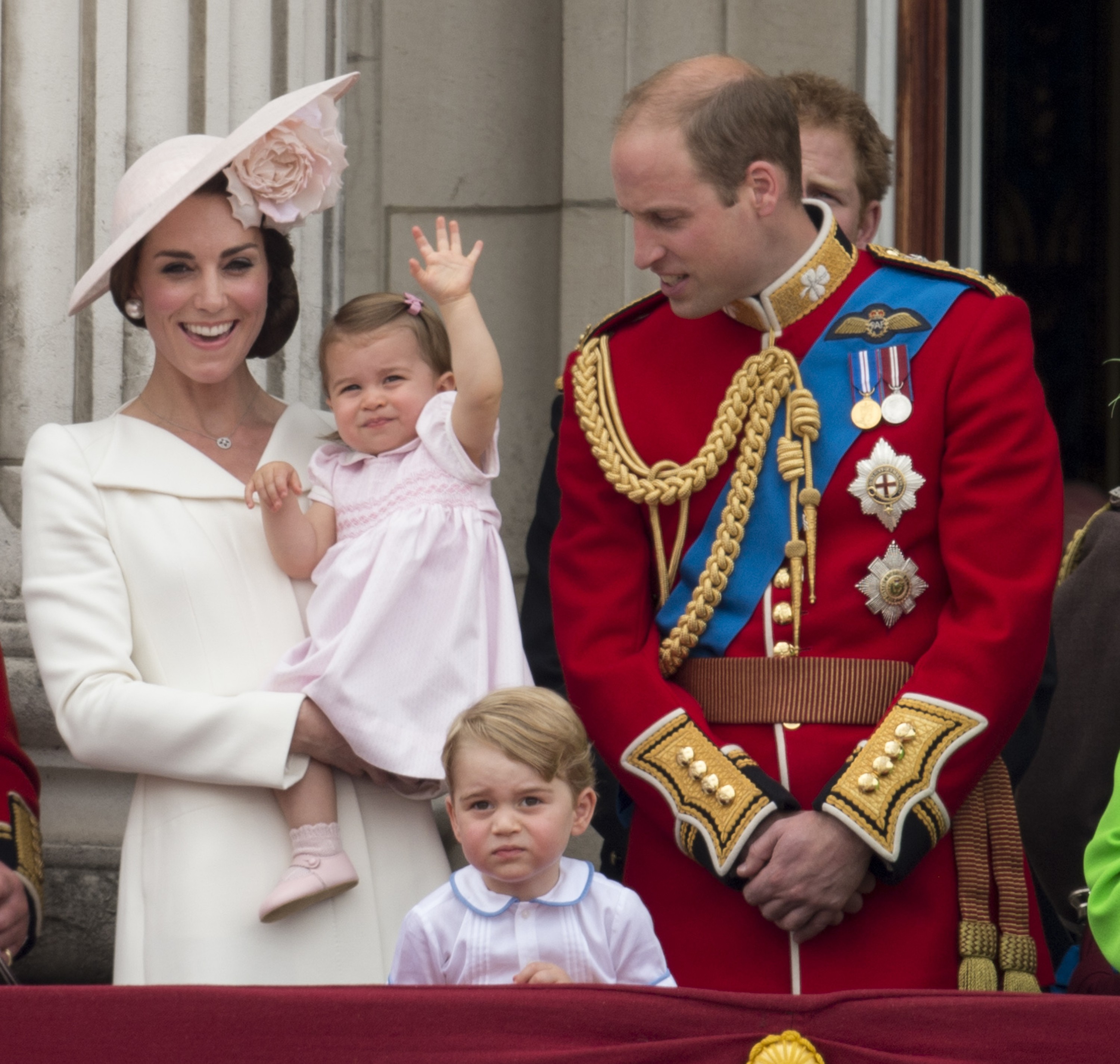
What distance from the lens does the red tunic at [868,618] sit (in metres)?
2.32

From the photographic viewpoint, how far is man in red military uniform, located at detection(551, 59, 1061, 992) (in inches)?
90.8

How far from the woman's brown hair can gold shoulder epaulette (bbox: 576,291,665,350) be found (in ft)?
1.60

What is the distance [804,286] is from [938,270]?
0.61ft

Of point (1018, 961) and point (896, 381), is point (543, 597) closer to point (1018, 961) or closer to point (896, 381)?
point (896, 381)

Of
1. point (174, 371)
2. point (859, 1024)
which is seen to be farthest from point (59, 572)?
point (859, 1024)

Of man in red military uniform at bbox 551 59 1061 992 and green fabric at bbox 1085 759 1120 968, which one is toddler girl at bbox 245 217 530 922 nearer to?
man in red military uniform at bbox 551 59 1061 992

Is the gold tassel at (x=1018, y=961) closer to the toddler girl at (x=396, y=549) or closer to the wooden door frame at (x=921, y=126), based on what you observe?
the toddler girl at (x=396, y=549)

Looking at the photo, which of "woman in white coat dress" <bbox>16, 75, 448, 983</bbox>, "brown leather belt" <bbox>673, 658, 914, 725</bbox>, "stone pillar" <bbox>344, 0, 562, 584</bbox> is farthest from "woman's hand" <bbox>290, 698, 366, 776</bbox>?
"stone pillar" <bbox>344, 0, 562, 584</bbox>

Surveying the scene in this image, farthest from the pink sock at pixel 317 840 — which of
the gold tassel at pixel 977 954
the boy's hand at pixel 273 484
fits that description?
the gold tassel at pixel 977 954

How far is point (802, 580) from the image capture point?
2430 mm

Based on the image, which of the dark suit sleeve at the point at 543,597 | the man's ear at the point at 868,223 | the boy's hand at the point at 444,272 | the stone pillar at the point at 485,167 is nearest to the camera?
the boy's hand at the point at 444,272

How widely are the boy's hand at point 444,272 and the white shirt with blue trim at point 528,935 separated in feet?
2.81

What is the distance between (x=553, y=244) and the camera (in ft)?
14.6

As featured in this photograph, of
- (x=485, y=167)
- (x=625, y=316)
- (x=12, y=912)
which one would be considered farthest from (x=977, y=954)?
(x=485, y=167)
